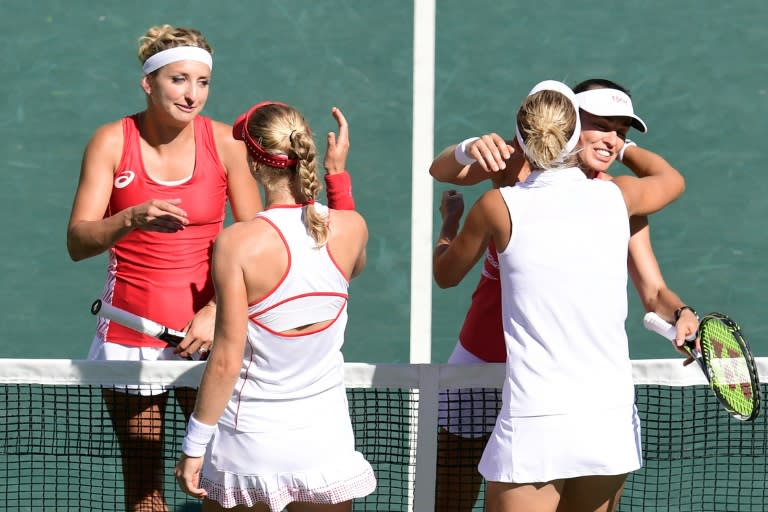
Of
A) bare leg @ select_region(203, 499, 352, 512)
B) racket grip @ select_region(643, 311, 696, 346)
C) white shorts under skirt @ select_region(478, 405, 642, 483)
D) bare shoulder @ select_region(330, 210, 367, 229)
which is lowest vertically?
bare leg @ select_region(203, 499, 352, 512)

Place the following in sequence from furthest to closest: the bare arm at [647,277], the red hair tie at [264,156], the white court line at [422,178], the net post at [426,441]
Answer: the white court line at [422,178]
the net post at [426,441]
the bare arm at [647,277]
the red hair tie at [264,156]

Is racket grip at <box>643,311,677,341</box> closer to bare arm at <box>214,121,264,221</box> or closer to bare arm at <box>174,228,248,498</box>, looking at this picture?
bare arm at <box>174,228,248,498</box>

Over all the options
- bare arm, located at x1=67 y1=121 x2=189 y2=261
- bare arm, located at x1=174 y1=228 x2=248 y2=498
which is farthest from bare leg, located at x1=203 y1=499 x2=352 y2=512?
bare arm, located at x1=67 y1=121 x2=189 y2=261

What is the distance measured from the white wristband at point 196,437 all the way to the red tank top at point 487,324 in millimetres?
1115

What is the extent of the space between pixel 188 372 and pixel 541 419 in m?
1.34

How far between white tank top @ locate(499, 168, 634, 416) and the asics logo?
57.7 inches

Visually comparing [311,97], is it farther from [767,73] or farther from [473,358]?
[473,358]

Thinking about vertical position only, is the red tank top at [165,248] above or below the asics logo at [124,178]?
below

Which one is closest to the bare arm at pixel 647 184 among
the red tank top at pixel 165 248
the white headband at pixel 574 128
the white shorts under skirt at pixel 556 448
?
the white headband at pixel 574 128

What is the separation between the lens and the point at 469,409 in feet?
13.8

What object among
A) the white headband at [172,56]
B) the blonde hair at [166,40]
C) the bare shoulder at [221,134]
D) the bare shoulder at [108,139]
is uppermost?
the blonde hair at [166,40]

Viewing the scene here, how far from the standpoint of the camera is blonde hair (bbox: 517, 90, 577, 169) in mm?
3508

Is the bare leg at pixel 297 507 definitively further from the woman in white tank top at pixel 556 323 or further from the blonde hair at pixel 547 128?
the blonde hair at pixel 547 128

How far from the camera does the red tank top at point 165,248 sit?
14.2ft
